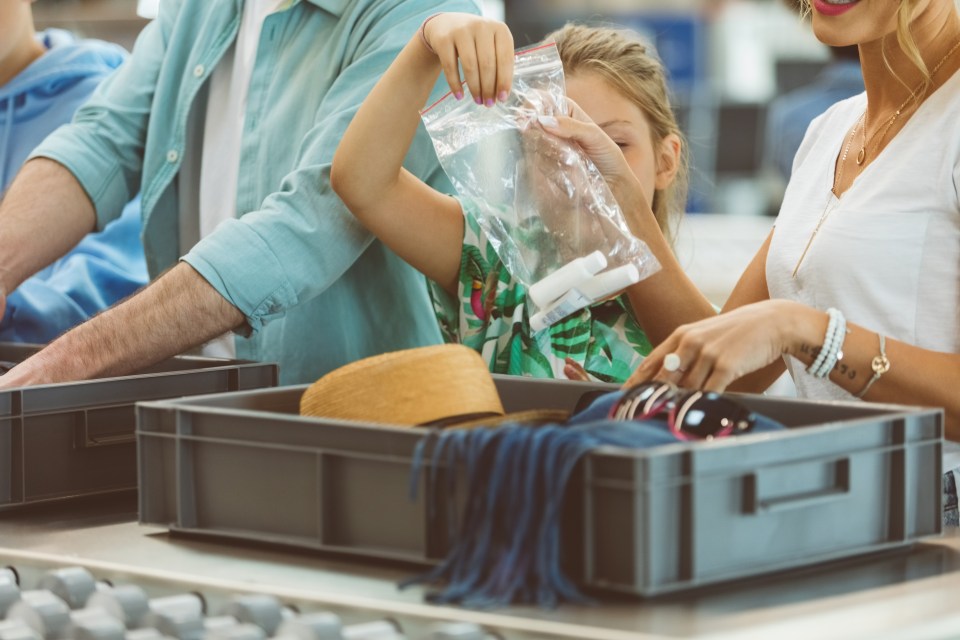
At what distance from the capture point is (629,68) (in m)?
1.98

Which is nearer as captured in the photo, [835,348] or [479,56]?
[835,348]

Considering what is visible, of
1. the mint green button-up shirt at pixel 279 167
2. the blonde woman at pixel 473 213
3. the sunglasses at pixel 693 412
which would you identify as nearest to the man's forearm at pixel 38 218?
the mint green button-up shirt at pixel 279 167

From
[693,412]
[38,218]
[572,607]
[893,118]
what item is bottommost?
[572,607]

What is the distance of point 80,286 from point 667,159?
3.39ft

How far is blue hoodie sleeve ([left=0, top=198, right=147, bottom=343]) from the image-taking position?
2139mm

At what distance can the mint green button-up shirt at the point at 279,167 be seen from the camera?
1641mm

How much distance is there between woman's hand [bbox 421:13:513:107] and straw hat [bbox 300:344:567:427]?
386 millimetres

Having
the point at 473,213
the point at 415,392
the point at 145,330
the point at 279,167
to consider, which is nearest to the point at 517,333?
the point at 473,213

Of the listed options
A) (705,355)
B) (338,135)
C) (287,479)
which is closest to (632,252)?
(705,355)

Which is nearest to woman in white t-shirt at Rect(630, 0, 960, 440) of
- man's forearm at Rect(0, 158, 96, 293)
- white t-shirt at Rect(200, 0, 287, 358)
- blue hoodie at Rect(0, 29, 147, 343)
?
white t-shirt at Rect(200, 0, 287, 358)

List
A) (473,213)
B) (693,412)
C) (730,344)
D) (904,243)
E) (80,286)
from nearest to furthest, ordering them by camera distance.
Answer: (693,412)
(730,344)
(904,243)
(473,213)
(80,286)

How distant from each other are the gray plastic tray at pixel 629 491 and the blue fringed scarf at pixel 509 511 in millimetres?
23

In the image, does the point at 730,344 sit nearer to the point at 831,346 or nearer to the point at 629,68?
the point at 831,346

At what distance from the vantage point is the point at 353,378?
1.22 meters
